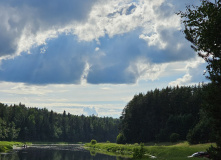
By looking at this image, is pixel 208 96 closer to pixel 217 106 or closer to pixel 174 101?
pixel 217 106

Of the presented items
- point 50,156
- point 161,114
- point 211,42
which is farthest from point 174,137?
point 211,42

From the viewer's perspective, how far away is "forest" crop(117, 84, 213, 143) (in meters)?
114

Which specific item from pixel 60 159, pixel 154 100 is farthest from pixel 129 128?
pixel 60 159

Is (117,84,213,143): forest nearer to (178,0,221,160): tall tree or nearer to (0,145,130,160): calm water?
(0,145,130,160): calm water

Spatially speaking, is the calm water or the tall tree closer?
the tall tree

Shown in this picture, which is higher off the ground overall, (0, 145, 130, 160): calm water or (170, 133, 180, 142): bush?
(170, 133, 180, 142): bush

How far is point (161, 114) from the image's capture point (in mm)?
129000

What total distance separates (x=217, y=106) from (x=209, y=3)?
9.54m

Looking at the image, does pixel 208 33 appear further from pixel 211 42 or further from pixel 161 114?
pixel 161 114

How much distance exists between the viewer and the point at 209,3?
1001 inches

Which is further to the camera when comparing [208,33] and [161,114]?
[161,114]

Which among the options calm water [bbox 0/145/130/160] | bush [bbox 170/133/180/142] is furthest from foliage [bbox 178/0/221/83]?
bush [bbox 170/133/180/142]

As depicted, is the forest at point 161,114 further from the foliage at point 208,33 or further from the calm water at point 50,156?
the foliage at point 208,33

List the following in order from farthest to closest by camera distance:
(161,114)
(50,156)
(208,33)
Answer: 1. (161,114)
2. (50,156)
3. (208,33)
